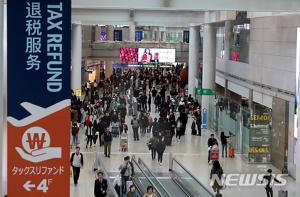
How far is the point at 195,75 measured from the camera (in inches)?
1537

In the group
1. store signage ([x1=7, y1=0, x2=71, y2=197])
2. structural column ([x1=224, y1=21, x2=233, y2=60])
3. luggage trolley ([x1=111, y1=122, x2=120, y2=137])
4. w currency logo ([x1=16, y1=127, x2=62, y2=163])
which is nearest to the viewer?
store signage ([x1=7, y1=0, x2=71, y2=197])

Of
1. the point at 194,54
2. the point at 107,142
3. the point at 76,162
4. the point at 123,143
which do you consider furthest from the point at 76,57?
the point at 76,162

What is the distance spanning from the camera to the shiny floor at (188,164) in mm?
16297

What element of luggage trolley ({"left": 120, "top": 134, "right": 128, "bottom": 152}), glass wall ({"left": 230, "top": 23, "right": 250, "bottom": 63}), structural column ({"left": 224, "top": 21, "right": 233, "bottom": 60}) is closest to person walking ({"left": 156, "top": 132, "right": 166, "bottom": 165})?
luggage trolley ({"left": 120, "top": 134, "right": 128, "bottom": 152})

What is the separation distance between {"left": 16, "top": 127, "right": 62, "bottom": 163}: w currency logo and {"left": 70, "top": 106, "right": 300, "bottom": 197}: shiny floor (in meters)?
8.55

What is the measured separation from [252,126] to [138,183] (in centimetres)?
568

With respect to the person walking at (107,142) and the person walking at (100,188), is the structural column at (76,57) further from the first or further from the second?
the person walking at (100,188)

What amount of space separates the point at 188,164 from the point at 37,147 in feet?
44.7

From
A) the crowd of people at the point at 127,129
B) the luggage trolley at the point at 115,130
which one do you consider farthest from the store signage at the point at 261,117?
the luggage trolley at the point at 115,130

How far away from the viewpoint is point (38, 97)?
671 centimetres

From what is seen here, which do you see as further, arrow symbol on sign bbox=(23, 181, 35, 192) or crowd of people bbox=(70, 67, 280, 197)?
crowd of people bbox=(70, 67, 280, 197)

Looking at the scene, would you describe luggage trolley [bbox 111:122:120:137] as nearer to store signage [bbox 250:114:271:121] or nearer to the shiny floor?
the shiny floor

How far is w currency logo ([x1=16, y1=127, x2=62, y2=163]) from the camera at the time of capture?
268 inches

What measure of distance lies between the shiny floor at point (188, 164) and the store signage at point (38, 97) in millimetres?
8488
